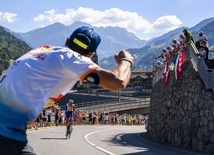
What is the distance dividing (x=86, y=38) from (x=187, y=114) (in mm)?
14535

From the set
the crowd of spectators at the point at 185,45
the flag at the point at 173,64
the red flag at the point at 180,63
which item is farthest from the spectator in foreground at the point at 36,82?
the flag at the point at 173,64

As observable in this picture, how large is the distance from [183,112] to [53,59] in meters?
15.3

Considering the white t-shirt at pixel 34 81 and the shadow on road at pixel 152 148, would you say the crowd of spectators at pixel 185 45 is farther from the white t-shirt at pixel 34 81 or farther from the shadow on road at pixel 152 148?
the white t-shirt at pixel 34 81

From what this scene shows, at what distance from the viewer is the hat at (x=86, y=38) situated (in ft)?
10.7

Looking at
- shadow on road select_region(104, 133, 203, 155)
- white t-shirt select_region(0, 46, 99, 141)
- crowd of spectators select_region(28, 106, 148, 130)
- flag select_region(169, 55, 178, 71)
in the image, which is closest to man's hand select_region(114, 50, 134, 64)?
white t-shirt select_region(0, 46, 99, 141)

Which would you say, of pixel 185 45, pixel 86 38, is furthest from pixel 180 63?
pixel 86 38

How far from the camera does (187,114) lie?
17203 mm

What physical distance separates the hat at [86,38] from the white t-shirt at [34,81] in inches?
6.2

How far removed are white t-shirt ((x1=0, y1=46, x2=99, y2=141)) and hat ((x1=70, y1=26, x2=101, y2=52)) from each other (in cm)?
16

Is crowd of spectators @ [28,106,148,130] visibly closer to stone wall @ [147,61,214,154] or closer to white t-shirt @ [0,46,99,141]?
stone wall @ [147,61,214,154]

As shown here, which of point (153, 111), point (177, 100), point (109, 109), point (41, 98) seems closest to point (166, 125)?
point (177, 100)

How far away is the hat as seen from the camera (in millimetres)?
3270

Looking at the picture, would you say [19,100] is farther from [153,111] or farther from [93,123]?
[93,123]

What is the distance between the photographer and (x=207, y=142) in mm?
14562
